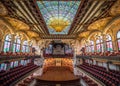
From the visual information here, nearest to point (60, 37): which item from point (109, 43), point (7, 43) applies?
point (109, 43)

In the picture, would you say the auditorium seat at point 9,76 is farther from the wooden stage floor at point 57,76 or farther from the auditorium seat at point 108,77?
the auditorium seat at point 108,77

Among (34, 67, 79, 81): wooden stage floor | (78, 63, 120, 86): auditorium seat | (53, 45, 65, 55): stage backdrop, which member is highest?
(53, 45, 65, 55): stage backdrop

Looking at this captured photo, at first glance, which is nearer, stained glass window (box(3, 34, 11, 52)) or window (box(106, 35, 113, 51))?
window (box(106, 35, 113, 51))

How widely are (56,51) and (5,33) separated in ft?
53.1

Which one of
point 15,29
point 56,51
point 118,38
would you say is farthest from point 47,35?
point 118,38

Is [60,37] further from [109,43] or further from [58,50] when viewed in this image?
[109,43]

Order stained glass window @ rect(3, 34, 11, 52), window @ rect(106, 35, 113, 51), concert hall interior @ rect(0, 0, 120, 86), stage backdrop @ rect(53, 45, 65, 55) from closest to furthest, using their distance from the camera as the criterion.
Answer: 1. concert hall interior @ rect(0, 0, 120, 86)
2. window @ rect(106, 35, 113, 51)
3. stained glass window @ rect(3, 34, 11, 52)
4. stage backdrop @ rect(53, 45, 65, 55)

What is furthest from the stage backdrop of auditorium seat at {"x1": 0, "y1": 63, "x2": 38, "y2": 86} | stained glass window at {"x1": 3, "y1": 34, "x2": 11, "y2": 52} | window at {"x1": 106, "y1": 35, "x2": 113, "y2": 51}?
auditorium seat at {"x1": 0, "y1": 63, "x2": 38, "y2": 86}

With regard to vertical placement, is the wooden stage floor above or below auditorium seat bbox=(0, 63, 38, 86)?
below

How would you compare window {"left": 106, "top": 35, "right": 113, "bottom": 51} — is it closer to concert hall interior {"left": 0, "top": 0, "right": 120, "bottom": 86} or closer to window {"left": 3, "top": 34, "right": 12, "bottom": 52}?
concert hall interior {"left": 0, "top": 0, "right": 120, "bottom": 86}

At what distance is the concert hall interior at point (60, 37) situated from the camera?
823 cm

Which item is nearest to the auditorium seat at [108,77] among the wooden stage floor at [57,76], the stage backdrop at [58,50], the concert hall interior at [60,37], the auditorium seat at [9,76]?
the concert hall interior at [60,37]

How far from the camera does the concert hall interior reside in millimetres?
8227

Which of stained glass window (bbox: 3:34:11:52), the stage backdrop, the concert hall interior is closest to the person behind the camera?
the concert hall interior
